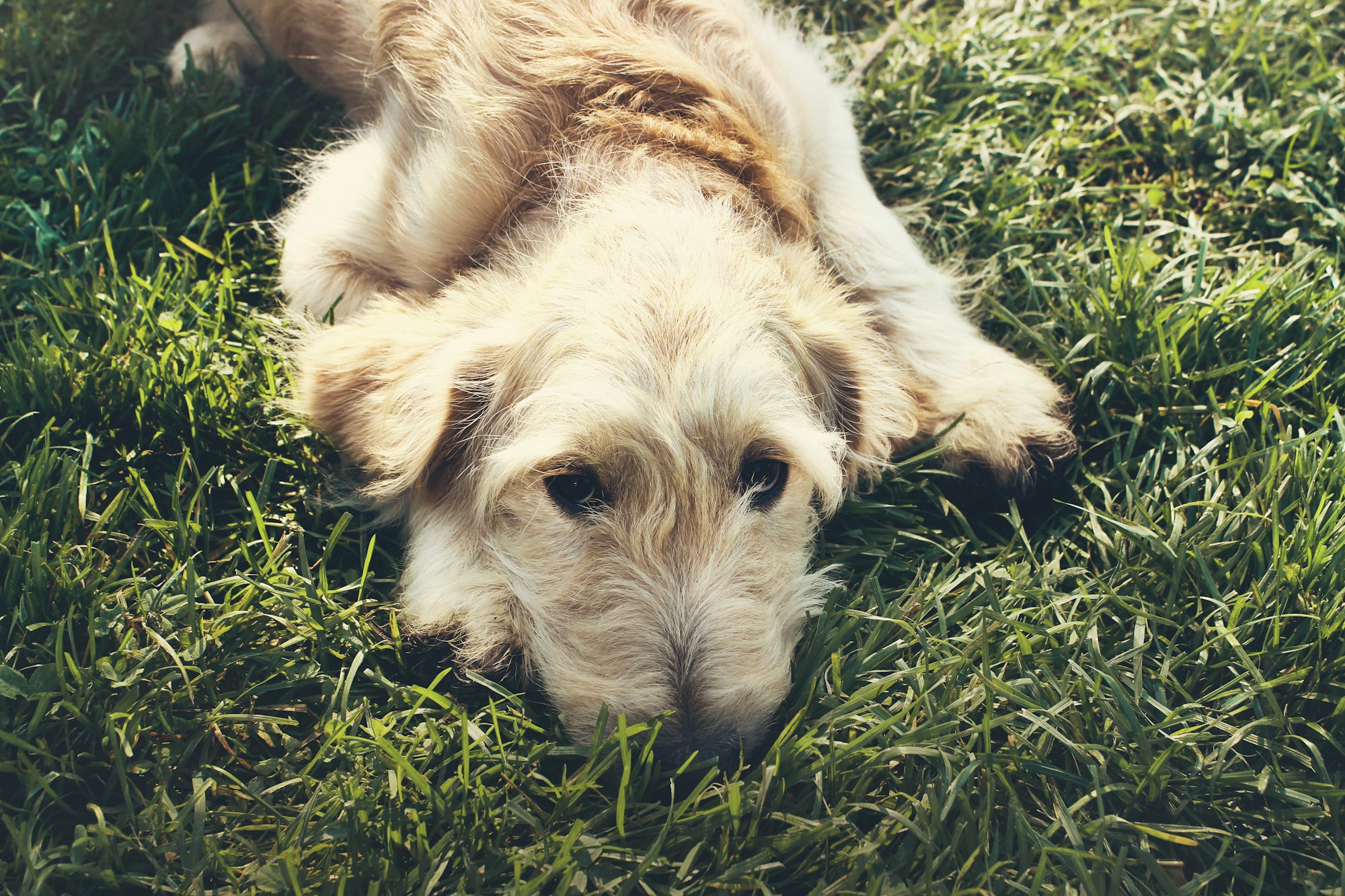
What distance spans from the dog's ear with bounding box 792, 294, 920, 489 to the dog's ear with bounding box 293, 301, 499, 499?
3.18 ft

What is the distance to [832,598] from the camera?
2.84 meters

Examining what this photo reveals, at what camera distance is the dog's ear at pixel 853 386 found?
296 cm

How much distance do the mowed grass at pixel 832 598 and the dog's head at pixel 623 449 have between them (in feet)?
0.60

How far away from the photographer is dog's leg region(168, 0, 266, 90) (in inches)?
173

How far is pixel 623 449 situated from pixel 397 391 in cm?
81

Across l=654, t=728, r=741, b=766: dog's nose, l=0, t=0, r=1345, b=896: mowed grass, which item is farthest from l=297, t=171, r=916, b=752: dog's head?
l=0, t=0, r=1345, b=896: mowed grass

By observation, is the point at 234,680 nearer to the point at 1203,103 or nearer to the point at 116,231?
the point at 116,231

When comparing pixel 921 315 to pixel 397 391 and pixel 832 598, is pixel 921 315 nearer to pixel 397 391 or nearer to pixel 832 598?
pixel 832 598

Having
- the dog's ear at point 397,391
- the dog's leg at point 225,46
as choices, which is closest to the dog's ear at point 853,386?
the dog's ear at point 397,391

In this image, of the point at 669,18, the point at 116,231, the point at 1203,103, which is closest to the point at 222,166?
the point at 116,231

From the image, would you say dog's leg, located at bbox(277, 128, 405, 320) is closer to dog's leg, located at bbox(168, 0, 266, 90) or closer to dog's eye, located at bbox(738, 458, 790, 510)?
dog's leg, located at bbox(168, 0, 266, 90)

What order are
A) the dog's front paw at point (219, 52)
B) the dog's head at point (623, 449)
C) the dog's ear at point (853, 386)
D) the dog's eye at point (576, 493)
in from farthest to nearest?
the dog's front paw at point (219, 52) < the dog's ear at point (853, 386) < the dog's eye at point (576, 493) < the dog's head at point (623, 449)

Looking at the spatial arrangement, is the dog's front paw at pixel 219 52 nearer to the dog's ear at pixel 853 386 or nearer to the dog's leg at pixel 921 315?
the dog's leg at pixel 921 315

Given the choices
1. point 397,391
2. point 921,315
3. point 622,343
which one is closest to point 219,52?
point 397,391
